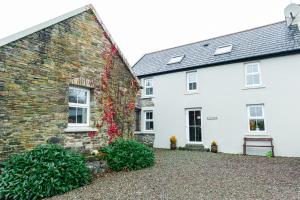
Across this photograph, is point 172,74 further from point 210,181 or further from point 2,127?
point 2,127

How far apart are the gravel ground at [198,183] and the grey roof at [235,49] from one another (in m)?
7.24

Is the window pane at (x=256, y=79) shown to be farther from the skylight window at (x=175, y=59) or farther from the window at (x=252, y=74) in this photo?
the skylight window at (x=175, y=59)

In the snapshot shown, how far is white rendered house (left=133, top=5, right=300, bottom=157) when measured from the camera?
12852 millimetres

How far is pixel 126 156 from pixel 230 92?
866 cm

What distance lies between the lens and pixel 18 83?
22.7ft

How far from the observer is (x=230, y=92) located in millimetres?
14633

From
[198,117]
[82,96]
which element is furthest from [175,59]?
[82,96]

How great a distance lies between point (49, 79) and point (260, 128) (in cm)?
1160

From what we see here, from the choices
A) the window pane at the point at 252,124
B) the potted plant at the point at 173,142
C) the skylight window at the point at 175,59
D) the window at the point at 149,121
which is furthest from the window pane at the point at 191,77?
the window pane at the point at 252,124

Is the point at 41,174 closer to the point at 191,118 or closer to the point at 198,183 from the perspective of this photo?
the point at 198,183

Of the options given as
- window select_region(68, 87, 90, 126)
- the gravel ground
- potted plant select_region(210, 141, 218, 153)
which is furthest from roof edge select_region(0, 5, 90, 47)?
potted plant select_region(210, 141, 218, 153)

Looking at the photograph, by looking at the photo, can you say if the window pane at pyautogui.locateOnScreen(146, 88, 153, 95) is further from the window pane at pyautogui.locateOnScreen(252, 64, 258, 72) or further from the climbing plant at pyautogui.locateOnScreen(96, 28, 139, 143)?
the window pane at pyautogui.locateOnScreen(252, 64, 258, 72)

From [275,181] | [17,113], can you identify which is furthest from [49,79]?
[275,181]

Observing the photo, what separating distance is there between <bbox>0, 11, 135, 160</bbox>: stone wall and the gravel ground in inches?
86.4
